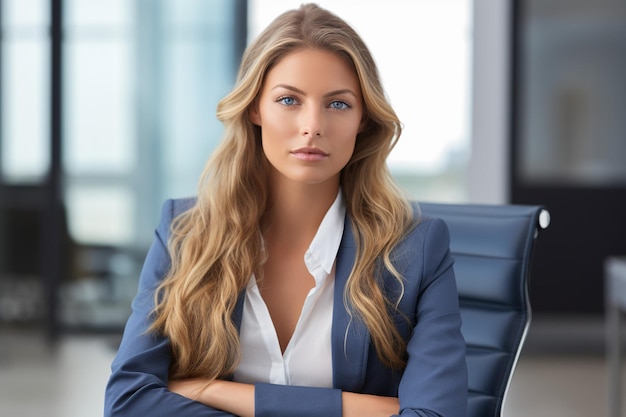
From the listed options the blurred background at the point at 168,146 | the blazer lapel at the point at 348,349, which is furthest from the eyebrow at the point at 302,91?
the blurred background at the point at 168,146

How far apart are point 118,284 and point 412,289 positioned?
158 inches

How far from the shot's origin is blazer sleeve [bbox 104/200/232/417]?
1.35m

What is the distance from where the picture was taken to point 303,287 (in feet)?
4.95

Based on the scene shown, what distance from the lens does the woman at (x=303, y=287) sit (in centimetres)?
137

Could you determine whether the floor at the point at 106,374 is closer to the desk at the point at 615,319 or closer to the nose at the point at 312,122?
the desk at the point at 615,319

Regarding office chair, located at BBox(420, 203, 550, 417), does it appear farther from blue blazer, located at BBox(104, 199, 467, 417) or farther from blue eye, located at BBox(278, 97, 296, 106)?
blue eye, located at BBox(278, 97, 296, 106)

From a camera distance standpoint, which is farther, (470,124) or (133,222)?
(133,222)

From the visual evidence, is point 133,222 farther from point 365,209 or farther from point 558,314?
point 365,209

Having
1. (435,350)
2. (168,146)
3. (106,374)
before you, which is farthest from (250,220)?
(168,146)

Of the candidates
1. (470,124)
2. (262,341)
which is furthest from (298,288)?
(470,124)

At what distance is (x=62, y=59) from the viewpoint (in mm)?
5059

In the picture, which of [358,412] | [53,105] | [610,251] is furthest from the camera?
[53,105]

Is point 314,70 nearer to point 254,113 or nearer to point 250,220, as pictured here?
point 254,113

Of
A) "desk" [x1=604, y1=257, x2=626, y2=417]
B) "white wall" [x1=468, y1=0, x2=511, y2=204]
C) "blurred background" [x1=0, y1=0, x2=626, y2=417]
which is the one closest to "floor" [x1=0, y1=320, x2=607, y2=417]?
"blurred background" [x1=0, y1=0, x2=626, y2=417]
